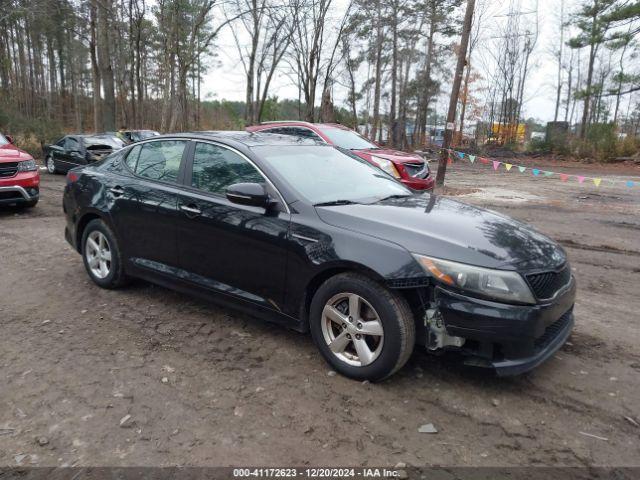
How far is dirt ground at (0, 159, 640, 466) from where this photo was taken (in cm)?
254

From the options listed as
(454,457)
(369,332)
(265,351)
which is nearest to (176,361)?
(265,351)

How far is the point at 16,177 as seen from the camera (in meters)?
8.23

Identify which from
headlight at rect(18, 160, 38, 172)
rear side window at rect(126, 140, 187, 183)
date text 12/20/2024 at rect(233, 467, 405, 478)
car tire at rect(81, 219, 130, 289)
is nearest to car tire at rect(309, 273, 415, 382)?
date text 12/20/2024 at rect(233, 467, 405, 478)

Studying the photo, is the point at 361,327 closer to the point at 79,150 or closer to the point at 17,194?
the point at 17,194

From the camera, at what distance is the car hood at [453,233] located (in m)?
2.95

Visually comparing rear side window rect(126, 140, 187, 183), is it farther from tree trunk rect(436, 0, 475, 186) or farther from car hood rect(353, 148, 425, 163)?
tree trunk rect(436, 0, 475, 186)

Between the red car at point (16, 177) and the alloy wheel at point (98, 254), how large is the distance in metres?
4.34

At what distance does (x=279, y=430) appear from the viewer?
271 centimetres

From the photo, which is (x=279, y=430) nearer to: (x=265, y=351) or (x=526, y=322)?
(x=265, y=351)

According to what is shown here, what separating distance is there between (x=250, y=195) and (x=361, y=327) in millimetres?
1213

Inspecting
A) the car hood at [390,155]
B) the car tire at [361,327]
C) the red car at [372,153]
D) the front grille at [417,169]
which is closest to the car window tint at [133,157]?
the car tire at [361,327]

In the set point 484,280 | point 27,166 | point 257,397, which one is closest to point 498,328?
point 484,280

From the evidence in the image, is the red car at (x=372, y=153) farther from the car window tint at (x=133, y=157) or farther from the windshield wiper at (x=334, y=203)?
the windshield wiper at (x=334, y=203)

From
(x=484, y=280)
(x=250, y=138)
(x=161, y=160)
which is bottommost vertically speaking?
(x=484, y=280)
